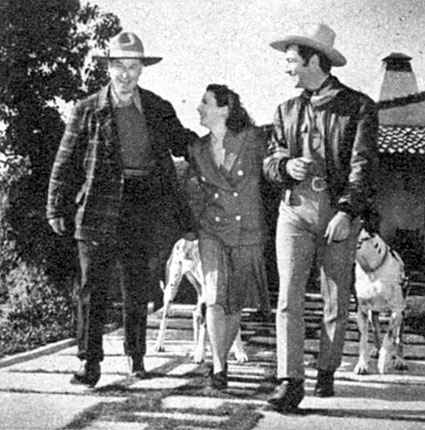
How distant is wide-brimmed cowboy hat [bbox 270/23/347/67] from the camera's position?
140 inches

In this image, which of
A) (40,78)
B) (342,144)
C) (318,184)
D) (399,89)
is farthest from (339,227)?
(40,78)

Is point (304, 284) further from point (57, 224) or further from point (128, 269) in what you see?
point (57, 224)

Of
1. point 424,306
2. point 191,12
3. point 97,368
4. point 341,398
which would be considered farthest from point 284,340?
point 424,306

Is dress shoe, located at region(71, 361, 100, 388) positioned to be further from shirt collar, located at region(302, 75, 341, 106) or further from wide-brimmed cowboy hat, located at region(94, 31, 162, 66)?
shirt collar, located at region(302, 75, 341, 106)

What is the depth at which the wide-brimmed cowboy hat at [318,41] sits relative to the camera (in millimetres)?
3545

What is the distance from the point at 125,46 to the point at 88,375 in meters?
1.37

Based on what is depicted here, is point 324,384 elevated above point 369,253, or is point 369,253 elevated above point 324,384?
point 369,253

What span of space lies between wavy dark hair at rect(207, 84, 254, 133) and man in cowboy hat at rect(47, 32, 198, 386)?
0.21 meters

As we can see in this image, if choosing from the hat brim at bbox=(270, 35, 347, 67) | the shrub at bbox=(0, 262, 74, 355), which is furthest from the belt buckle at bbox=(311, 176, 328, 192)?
the shrub at bbox=(0, 262, 74, 355)

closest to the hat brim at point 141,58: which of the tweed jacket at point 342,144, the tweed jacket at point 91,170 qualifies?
the tweed jacket at point 91,170

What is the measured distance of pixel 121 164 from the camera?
388 cm

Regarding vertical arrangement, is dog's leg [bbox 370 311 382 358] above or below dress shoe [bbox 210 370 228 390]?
above

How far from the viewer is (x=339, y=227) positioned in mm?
3482

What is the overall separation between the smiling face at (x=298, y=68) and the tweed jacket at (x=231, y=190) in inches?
18.9
